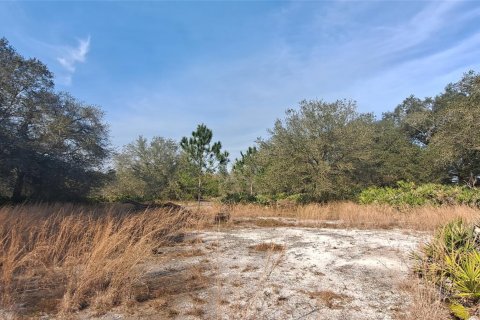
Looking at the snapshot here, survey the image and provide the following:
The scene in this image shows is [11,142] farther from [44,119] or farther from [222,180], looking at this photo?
[222,180]

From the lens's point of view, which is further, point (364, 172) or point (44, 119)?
point (364, 172)

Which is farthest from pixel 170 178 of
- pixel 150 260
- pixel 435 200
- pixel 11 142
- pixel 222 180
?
pixel 150 260

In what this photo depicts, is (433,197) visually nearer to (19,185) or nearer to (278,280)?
(278,280)

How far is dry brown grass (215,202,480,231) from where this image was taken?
32.8 feet

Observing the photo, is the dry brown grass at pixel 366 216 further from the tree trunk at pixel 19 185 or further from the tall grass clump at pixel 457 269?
the tree trunk at pixel 19 185

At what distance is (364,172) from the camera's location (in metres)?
18.7

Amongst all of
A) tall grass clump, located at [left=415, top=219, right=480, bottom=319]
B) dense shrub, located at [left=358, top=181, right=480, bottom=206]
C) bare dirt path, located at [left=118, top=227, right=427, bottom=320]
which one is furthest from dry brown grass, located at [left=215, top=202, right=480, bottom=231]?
tall grass clump, located at [left=415, top=219, right=480, bottom=319]

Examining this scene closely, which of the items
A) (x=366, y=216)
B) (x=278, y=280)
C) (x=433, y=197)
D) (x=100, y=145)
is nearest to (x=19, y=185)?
(x=100, y=145)

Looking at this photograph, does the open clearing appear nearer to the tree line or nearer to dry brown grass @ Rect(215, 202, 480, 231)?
dry brown grass @ Rect(215, 202, 480, 231)

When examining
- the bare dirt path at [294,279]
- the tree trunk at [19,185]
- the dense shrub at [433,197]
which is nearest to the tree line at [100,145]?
the tree trunk at [19,185]

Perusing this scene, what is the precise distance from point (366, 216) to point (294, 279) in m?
8.06

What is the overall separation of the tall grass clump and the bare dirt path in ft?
1.53

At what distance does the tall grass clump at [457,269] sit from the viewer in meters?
3.68

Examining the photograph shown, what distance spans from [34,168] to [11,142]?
4.86ft
